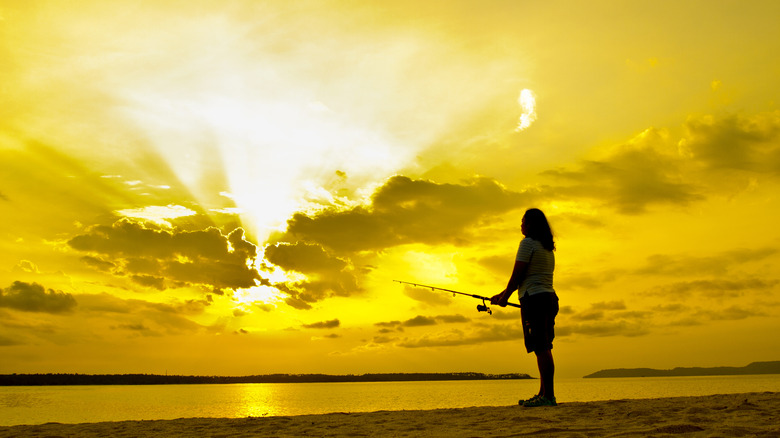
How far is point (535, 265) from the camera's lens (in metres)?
8.34

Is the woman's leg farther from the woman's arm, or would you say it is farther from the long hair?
the long hair

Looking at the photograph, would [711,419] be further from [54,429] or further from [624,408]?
[54,429]

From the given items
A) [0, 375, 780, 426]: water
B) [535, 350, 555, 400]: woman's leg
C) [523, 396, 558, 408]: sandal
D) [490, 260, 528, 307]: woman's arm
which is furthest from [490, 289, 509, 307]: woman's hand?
[0, 375, 780, 426]: water

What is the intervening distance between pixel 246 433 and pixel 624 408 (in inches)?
203

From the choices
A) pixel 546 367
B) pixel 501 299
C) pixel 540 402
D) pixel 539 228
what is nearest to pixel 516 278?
pixel 501 299

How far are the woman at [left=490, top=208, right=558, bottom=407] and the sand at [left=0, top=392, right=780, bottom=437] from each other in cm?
51

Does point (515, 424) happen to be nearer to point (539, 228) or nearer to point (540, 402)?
point (540, 402)

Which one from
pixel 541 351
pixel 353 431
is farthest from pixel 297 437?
pixel 541 351

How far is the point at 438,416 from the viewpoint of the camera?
26.9 feet

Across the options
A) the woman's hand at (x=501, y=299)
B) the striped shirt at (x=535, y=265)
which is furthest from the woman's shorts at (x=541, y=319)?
the woman's hand at (x=501, y=299)

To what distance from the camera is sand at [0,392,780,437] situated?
5.78 m

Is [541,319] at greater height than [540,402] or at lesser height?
greater

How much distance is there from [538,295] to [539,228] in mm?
998

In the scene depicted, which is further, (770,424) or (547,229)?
(547,229)
